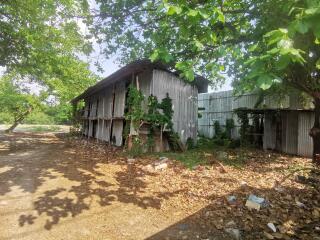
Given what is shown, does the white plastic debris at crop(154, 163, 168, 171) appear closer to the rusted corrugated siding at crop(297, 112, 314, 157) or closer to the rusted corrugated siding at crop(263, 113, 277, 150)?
the rusted corrugated siding at crop(297, 112, 314, 157)

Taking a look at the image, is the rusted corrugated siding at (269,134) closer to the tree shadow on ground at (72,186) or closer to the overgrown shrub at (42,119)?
the tree shadow on ground at (72,186)

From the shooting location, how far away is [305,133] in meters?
14.2

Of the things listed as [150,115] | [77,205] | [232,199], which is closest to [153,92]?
[150,115]

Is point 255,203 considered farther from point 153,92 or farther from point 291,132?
point 291,132

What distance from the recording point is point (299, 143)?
561 inches

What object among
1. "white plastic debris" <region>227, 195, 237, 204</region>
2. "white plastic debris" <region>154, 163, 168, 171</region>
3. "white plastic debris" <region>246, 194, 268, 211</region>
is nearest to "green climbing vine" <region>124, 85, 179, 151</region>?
"white plastic debris" <region>154, 163, 168, 171</region>

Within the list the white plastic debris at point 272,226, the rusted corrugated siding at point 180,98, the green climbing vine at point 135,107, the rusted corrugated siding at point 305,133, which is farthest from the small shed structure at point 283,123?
the white plastic debris at point 272,226

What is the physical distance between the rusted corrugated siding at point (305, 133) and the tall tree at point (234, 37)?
12.3 ft

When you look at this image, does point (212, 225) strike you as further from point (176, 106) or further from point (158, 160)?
point (176, 106)

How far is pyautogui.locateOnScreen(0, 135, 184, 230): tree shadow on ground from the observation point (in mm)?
5531

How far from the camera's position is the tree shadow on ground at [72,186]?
5.53 metres

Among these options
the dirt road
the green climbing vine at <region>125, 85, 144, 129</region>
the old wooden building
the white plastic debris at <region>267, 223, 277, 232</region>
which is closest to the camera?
the dirt road

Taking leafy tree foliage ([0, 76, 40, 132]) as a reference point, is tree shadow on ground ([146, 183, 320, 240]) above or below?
below

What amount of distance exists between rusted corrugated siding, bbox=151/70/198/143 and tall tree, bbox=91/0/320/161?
1691mm
